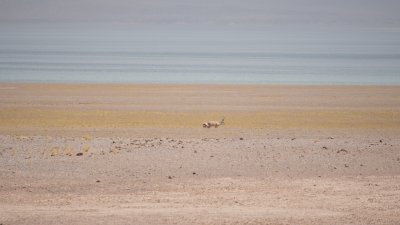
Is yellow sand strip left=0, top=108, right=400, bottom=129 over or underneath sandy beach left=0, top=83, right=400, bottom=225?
over

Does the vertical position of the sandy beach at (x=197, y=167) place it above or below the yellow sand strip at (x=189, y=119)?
below

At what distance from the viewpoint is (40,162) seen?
16609mm

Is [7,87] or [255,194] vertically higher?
[7,87]

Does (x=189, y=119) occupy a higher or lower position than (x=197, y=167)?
higher

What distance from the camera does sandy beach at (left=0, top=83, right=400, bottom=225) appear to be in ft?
38.4

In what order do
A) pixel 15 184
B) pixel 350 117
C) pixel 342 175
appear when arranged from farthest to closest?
pixel 350 117
pixel 342 175
pixel 15 184

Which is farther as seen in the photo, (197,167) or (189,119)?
(189,119)

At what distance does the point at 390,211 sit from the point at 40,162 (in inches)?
304

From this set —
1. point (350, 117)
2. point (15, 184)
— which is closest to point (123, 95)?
point (350, 117)

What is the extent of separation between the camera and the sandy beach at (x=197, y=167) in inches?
461

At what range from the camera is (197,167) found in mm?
16172

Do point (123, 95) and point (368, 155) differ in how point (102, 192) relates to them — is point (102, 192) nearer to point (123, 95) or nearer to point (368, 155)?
point (368, 155)

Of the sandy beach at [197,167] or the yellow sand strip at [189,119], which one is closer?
the sandy beach at [197,167]

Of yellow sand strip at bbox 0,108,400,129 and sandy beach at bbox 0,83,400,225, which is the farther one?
yellow sand strip at bbox 0,108,400,129
